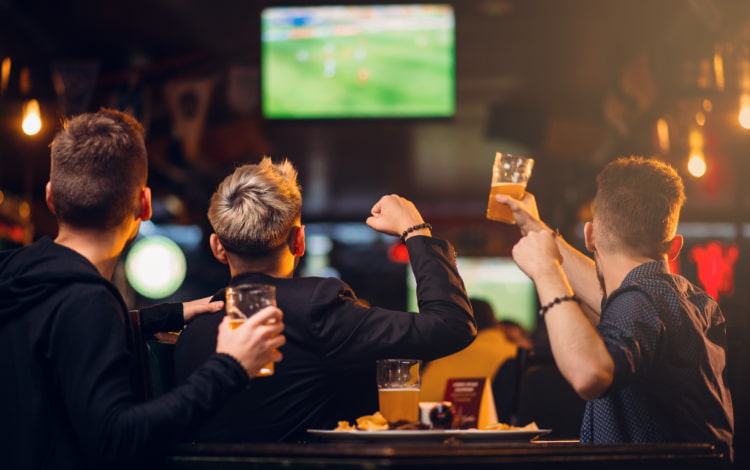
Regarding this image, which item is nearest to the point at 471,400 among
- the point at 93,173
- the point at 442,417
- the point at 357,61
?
the point at 442,417

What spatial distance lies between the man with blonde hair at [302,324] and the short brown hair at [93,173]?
378 millimetres

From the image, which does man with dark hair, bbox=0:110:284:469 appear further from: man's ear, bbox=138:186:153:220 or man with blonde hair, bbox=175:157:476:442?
man with blonde hair, bbox=175:157:476:442

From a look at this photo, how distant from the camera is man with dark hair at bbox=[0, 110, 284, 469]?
1.57 metres

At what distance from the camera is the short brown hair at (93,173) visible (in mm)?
1832

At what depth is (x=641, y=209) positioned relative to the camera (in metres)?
2.15

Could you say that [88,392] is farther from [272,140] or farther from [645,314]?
[272,140]

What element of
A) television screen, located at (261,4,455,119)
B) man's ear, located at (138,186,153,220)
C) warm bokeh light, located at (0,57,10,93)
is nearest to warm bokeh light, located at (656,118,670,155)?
television screen, located at (261,4,455,119)

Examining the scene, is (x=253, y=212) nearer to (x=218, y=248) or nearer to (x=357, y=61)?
(x=218, y=248)

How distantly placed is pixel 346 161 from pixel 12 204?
14.3ft

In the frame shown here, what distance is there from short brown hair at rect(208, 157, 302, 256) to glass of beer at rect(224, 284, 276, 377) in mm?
429

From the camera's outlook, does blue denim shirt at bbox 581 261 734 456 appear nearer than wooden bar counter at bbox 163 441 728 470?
No

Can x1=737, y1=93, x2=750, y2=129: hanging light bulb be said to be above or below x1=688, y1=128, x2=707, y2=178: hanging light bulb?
above

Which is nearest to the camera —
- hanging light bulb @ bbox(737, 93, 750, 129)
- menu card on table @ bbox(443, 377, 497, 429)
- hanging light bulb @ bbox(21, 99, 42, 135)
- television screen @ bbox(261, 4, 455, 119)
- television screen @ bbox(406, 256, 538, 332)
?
menu card on table @ bbox(443, 377, 497, 429)

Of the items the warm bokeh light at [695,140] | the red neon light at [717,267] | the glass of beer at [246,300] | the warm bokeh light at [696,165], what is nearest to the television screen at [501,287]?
the red neon light at [717,267]
